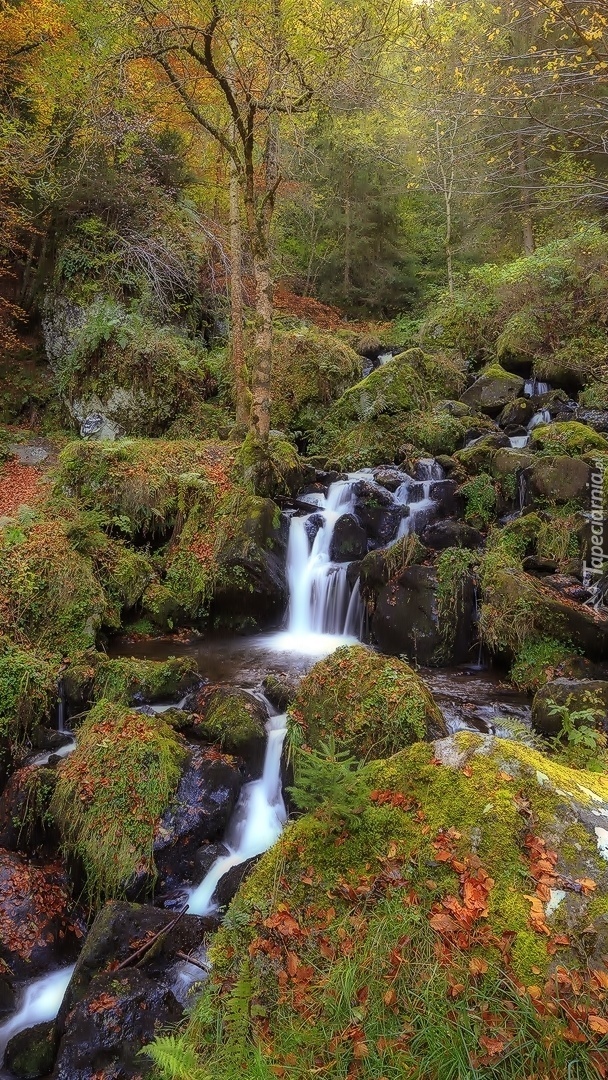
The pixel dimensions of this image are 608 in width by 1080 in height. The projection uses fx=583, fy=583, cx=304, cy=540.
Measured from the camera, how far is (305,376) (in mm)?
13703

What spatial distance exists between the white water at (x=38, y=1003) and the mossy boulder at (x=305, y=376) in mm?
10789

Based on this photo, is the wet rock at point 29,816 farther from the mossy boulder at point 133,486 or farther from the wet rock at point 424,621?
the mossy boulder at point 133,486

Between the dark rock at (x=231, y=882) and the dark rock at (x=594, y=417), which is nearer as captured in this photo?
the dark rock at (x=231, y=882)

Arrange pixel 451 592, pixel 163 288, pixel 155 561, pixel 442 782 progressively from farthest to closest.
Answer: pixel 163 288 → pixel 155 561 → pixel 451 592 → pixel 442 782

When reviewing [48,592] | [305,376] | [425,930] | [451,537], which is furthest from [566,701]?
[305,376]

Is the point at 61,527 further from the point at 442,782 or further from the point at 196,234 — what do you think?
the point at 196,234

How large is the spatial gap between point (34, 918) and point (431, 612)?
5.19m

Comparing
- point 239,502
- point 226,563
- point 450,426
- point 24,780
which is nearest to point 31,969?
point 24,780

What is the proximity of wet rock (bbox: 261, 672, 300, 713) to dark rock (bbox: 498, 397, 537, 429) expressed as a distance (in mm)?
7668

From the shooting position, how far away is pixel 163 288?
1359cm

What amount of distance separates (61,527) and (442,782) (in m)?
6.93

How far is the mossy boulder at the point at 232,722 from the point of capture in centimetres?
550

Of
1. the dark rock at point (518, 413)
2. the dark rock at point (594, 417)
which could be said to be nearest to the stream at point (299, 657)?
the dark rock at point (518, 413)

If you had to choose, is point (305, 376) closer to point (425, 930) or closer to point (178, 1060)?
point (425, 930)
